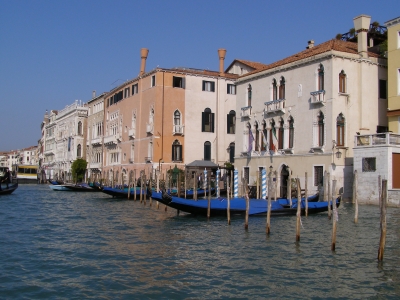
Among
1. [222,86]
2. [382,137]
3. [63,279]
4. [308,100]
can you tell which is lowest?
[63,279]

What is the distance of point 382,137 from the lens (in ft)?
58.2

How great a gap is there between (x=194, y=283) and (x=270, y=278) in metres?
1.17

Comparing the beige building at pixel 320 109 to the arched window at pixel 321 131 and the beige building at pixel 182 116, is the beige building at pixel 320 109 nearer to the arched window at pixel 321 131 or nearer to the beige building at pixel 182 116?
the arched window at pixel 321 131

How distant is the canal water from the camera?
6.86 m

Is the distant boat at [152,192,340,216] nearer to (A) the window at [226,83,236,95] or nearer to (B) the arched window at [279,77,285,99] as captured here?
(B) the arched window at [279,77,285,99]

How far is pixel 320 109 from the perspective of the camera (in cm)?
1895

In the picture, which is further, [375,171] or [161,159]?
[161,159]

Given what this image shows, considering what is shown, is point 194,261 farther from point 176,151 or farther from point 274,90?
point 176,151

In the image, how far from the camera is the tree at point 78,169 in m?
41.3

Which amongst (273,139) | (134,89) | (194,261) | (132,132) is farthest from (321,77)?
(132,132)

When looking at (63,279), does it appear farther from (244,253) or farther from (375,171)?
(375,171)

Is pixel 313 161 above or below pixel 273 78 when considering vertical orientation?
below

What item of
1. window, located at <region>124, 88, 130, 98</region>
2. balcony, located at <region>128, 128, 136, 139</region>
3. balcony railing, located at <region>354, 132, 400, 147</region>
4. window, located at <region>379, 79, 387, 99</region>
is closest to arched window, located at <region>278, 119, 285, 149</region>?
balcony railing, located at <region>354, 132, 400, 147</region>

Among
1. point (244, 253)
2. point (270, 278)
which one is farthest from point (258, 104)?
point (270, 278)
